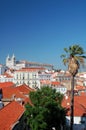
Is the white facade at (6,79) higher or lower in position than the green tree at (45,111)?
higher

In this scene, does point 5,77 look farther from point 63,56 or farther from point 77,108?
point 63,56

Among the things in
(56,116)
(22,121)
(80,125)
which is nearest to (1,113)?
(22,121)

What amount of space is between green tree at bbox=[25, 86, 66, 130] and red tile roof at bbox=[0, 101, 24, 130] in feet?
5.61

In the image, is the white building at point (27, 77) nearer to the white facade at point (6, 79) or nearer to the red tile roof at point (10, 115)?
the white facade at point (6, 79)

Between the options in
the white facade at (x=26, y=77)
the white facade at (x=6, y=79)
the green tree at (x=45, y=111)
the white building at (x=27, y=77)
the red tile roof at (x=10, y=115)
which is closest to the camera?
the red tile roof at (x=10, y=115)

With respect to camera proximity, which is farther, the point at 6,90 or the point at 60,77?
the point at 60,77

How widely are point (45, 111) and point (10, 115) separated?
4004mm

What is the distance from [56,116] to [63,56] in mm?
7028

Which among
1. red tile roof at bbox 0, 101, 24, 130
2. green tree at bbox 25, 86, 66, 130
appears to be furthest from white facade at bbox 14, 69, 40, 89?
green tree at bbox 25, 86, 66, 130

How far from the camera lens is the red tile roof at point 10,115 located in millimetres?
28672

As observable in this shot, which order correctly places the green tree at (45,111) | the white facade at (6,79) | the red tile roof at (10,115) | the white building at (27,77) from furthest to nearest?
1. the white facade at (6,79)
2. the white building at (27,77)
3. the green tree at (45,111)
4. the red tile roof at (10,115)

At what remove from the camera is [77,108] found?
48188 mm

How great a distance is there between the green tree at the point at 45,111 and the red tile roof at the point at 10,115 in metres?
1.71

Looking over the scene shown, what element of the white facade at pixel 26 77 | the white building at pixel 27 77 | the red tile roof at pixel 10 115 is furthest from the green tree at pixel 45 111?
the white facade at pixel 26 77
